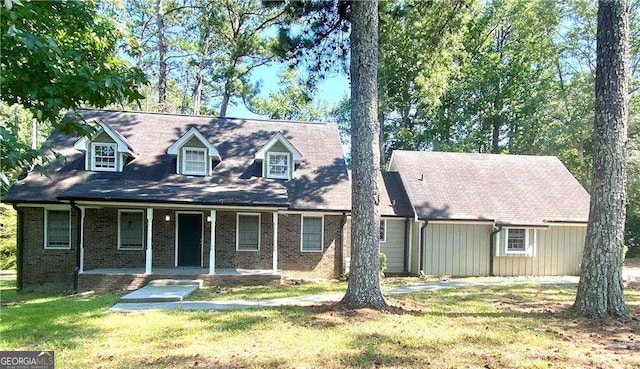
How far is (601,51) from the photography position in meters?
7.75

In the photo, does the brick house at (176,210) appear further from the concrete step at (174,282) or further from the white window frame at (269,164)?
the concrete step at (174,282)

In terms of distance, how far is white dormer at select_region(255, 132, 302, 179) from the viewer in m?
Result: 15.6

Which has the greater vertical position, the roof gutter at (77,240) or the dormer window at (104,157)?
the dormer window at (104,157)

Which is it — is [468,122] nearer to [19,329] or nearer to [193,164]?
[193,164]

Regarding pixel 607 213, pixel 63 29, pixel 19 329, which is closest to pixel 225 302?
pixel 19 329

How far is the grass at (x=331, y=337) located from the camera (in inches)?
213

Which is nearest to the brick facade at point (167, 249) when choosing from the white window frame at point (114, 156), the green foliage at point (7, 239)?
the white window frame at point (114, 156)

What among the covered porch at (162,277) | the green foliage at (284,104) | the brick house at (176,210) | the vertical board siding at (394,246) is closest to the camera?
the covered porch at (162,277)

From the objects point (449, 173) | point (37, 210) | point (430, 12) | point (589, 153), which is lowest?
point (37, 210)

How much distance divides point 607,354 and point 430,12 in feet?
28.4

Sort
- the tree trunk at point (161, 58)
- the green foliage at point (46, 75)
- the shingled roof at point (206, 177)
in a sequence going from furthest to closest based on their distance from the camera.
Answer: the tree trunk at point (161, 58), the shingled roof at point (206, 177), the green foliage at point (46, 75)

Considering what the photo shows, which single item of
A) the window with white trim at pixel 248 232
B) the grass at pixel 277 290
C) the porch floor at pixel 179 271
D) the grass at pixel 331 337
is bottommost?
the grass at pixel 277 290

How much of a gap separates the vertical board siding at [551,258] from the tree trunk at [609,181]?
8548mm

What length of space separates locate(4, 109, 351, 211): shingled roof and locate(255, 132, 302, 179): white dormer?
356mm
